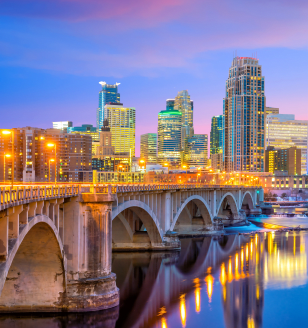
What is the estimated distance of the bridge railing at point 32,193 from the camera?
2524 centimetres

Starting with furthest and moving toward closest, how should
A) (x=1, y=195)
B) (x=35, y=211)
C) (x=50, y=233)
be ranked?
(x=50, y=233) → (x=35, y=211) → (x=1, y=195)

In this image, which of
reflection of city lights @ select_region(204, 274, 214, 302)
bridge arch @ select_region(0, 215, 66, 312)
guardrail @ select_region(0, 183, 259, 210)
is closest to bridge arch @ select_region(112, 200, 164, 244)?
guardrail @ select_region(0, 183, 259, 210)

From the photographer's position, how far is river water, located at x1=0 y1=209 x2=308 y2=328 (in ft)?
125

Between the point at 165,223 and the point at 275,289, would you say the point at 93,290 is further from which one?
the point at 165,223

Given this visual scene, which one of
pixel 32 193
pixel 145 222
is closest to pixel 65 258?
pixel 32 193

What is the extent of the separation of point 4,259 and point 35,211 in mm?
5462

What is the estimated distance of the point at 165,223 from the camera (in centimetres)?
6888

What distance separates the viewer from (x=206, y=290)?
4941cm

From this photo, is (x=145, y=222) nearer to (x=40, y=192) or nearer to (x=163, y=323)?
(x=163, y=323)

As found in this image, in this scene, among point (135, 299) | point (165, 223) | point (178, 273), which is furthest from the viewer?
point (165, 223)

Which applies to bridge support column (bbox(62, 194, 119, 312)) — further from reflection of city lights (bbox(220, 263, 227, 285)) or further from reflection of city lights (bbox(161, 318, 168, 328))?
reflection of city lights (bbox(220, 263, 227, 285))

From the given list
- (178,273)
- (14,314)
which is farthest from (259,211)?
(14,314)

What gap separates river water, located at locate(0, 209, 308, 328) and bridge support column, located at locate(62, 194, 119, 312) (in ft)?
3.22

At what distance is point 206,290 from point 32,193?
26.2 m
